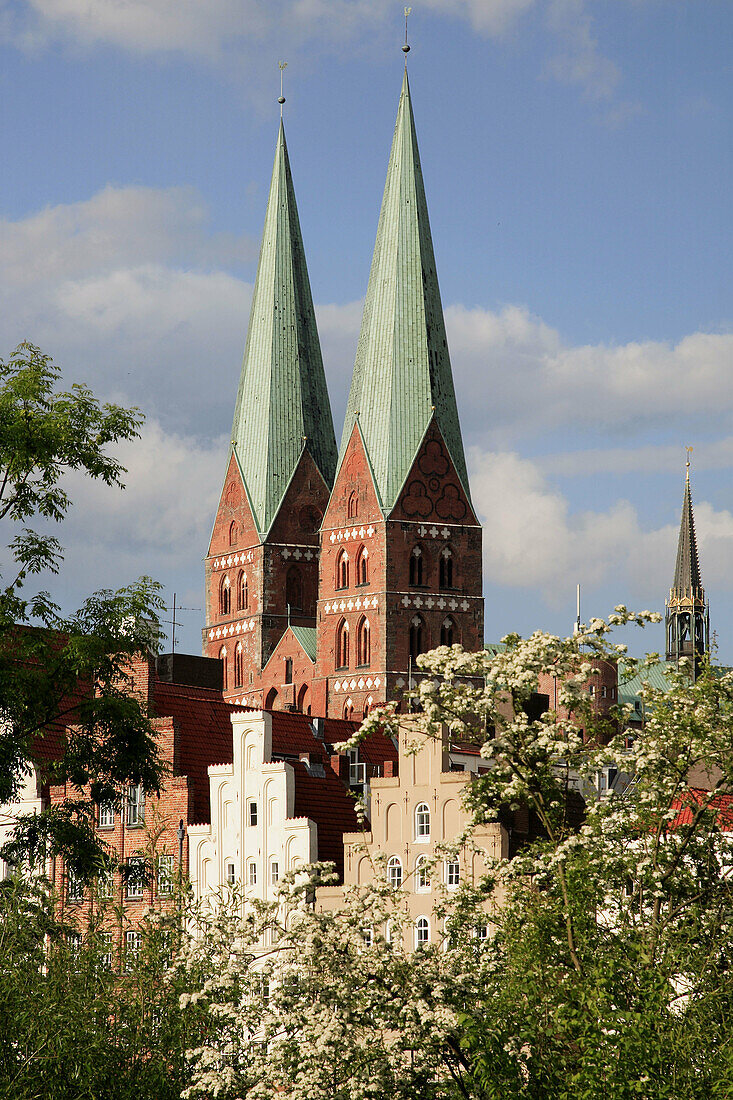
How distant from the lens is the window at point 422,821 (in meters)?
45.9

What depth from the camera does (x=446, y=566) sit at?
12150 cm

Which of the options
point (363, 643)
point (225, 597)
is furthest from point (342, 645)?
point (225, 597)

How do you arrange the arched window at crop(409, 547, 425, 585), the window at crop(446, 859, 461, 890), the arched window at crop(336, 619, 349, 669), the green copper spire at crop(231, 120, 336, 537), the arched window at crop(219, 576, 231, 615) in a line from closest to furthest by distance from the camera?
1. the window at crop(446, 859, 461, 890)
2. the arched window at crop(336, 619, 349, 669)
3. the arched window at crop(409, 547, 425, 585)
4. the green copper spire at crop(231, 120, 336, 537)
5. the arched window at crop(219, 576, 231, 615)

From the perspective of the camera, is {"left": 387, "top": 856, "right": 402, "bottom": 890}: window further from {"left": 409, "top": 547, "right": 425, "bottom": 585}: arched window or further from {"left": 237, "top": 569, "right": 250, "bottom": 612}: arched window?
{"left": 237, "top": 569, "right": 250, "bottom": 612}: arched window

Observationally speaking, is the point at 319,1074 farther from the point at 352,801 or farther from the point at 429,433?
the point at 429,433

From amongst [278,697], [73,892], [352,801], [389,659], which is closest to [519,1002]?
[73,892]

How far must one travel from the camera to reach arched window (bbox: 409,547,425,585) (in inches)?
4751

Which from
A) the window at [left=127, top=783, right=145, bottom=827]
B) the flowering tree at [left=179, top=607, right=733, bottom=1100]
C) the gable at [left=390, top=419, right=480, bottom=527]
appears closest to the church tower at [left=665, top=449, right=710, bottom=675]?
Result: the gable at [left=390, top=419, right=480, bottom=527]

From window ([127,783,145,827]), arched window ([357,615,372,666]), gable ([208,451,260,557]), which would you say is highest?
gable ([208,451,260,557])

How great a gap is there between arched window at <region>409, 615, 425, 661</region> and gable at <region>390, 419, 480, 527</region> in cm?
666

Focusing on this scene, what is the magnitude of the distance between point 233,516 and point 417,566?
52.7 ft

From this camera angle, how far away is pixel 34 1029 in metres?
27.2

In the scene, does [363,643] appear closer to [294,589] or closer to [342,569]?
[342,569]

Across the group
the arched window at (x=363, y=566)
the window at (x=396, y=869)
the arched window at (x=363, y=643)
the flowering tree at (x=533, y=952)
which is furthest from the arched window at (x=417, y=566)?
the flowering tree at (x=533, y=952)
